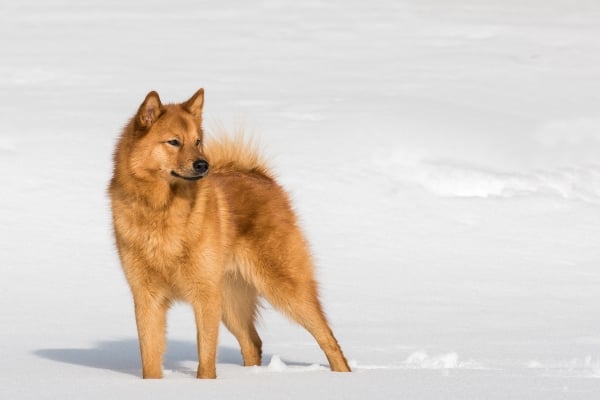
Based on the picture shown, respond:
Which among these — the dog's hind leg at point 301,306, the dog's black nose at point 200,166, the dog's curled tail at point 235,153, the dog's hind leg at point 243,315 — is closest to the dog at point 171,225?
the dog's black nose at point 200,166

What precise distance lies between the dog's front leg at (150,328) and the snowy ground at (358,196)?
0.49 ft

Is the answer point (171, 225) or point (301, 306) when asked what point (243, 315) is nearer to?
point (301, 306)

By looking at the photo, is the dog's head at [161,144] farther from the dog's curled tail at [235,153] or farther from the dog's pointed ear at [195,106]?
the dog's curled tail at [235,153]

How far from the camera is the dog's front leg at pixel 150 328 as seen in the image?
571 cm

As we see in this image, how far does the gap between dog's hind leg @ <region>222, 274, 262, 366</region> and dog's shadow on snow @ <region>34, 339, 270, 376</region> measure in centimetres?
26

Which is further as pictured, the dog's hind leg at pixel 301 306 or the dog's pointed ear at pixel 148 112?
the dog's hind leg at pixel 301 306

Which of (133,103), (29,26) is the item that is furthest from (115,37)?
(133,103)

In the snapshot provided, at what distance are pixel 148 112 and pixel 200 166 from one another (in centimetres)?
36

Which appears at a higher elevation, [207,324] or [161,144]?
[161,144]

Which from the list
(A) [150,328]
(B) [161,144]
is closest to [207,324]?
(A) [150,328]

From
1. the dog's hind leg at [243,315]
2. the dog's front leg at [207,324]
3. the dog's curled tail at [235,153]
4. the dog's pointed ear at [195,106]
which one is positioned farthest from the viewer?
the dog's curled tail at [235,153]

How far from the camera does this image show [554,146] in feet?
41.0

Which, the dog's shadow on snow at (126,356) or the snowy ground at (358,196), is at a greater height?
the dog's shadow on snow at (126,356)

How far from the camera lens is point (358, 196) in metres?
10.7
